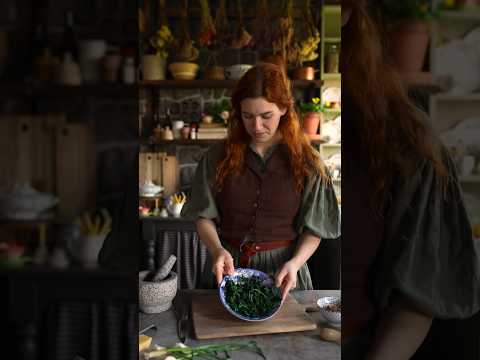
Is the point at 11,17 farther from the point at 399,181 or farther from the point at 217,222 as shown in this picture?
the point at 399,181

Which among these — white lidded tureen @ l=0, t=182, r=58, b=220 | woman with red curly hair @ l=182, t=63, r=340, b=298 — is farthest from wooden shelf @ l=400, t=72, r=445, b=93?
white lidded tureen @ l=0, t=182, r=58, b=220

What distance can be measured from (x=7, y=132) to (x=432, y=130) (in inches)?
14.0

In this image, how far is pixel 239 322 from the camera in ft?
1.25

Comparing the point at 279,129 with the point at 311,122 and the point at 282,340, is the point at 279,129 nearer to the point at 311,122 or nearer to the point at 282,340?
the point at 311,122

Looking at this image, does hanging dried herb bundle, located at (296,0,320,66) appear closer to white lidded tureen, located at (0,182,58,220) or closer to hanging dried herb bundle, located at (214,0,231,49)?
hanging dried herb bundle, located at (214,0,231,49)

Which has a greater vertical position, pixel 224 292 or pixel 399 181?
pixel 399 181

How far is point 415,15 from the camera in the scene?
12.9 inches

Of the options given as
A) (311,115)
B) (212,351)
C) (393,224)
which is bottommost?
(212,351)

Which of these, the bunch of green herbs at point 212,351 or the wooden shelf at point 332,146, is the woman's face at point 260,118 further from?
the bunch of green herbs at point 212,351

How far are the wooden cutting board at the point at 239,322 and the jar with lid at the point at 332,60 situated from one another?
0.75ft

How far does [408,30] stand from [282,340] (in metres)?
0.31

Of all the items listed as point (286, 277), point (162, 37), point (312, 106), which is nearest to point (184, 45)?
point (162, 37)

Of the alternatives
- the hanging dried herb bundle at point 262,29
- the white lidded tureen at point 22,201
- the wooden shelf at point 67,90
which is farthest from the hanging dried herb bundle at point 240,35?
the white lidded tureen at point 22,201

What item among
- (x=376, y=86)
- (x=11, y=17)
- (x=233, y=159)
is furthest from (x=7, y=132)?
(x=376, y=86)
